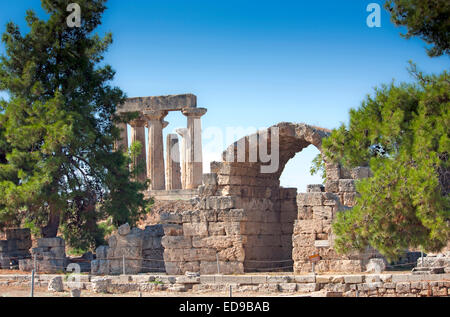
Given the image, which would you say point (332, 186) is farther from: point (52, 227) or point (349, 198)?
point (52, 227)

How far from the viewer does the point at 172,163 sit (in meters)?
39.4

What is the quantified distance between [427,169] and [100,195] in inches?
582

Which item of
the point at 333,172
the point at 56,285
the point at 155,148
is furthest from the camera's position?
the point at 155,148

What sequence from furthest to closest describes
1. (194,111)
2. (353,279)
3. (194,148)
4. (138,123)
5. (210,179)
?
(138,123)
(194,148)
(194,111)
(210,179)
(353,279)

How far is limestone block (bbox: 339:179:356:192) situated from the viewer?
18266mm

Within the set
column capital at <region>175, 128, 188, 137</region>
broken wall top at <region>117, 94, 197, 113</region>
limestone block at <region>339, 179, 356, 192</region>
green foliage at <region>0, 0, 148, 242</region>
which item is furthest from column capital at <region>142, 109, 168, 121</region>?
limestone block at <region>339, 179, 356, 192</region>

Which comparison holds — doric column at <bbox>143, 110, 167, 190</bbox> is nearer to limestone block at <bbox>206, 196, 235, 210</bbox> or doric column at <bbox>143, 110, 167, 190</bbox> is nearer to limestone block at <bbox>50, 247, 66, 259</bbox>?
limestone block at <bbox>50, 247, 66, 259</bbox>

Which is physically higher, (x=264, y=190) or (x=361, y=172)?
(x=361, y=172)

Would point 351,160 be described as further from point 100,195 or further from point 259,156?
point 100,195

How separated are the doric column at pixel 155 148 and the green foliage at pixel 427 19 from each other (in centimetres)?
2396

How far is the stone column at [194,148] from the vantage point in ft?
115

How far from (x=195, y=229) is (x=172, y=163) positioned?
2062 cm

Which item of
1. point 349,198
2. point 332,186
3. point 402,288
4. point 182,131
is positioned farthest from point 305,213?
point 182,131

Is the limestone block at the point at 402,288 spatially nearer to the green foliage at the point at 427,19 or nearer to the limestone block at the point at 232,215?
the limestone block at the point at 232,215
